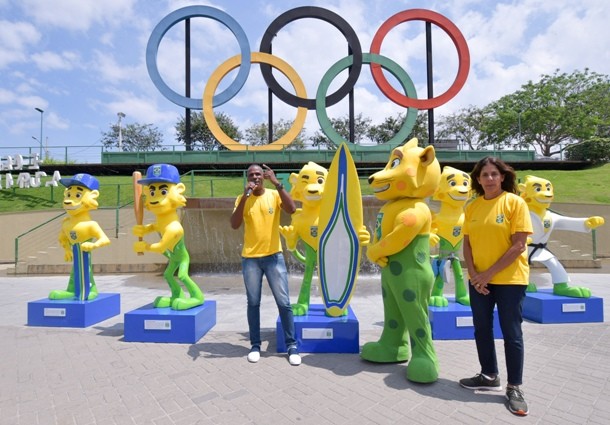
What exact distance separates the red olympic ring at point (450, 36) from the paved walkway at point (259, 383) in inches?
614

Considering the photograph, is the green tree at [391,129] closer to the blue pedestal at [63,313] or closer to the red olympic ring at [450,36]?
the red olympic ring at [450,36]

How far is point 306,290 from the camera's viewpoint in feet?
14.9

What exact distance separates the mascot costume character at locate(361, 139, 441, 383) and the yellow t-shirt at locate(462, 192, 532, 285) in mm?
478

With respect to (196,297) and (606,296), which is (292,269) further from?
(606,296)

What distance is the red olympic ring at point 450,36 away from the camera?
18.9 meters

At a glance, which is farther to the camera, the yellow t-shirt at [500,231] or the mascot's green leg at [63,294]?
the mascot's green leg at [63,294]

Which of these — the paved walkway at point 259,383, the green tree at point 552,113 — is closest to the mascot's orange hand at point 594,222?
the paved walkway at point 259,383

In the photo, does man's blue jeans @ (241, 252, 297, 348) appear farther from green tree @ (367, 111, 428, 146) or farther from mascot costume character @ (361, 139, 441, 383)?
green tree @ (367, 111, 428, 146)

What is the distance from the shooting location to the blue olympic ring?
60.5 ft

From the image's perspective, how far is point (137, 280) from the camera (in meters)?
9.09

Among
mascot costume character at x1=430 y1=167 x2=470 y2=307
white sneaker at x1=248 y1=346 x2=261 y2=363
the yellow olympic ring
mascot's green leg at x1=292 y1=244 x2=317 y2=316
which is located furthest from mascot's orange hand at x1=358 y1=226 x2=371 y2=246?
the yellow olympic ring

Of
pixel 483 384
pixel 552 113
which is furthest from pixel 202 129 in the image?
pixel 483 384

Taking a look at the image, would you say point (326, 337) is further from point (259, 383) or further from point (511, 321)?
point (511, 321)

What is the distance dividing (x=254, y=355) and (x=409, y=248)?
67.6 inches
